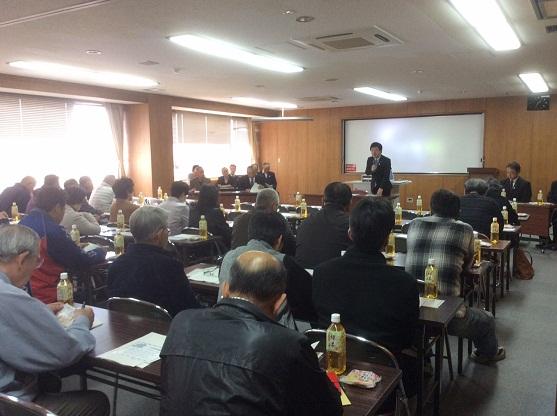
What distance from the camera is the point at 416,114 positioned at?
11.7m

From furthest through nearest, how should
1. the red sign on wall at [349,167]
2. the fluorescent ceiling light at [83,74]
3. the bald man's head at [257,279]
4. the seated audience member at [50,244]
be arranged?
the red sign on wall at [349,167] → the fluorescent ceiling light at [83,74] → the seated audience member at [50,244] → the bald man's head at [257,279]

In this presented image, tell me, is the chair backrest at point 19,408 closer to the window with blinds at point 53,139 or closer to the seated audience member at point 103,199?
the seated audience member at point 103,199

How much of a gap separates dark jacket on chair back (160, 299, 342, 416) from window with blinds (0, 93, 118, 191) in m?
7.87

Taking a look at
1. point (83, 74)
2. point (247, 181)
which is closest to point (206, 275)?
point (83, 74)

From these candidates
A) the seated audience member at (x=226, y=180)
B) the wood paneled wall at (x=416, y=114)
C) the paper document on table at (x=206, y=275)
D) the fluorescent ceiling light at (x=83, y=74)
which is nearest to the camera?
the paper document on table at (x=206, y=275)

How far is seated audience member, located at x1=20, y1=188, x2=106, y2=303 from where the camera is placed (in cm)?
340

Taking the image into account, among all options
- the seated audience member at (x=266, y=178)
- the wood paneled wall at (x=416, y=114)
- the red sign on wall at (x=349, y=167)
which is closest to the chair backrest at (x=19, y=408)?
the seated audience member at (x=266, y=178)

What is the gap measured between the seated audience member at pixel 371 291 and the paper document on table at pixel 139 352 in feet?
2.45

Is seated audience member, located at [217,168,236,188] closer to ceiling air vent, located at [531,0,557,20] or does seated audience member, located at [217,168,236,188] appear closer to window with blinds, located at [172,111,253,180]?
window with blinds, located at [172,111,253,180]

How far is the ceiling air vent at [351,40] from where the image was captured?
4.94 metres

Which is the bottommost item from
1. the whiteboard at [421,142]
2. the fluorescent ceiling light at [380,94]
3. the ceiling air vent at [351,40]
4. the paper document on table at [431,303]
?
the paper document on table at [431,303]

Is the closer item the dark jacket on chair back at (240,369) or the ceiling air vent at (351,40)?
the dark jacket on chair back at (240,369)

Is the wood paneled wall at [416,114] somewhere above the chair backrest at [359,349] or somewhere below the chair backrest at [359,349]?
above

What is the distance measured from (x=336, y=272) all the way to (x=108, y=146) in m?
8.59
